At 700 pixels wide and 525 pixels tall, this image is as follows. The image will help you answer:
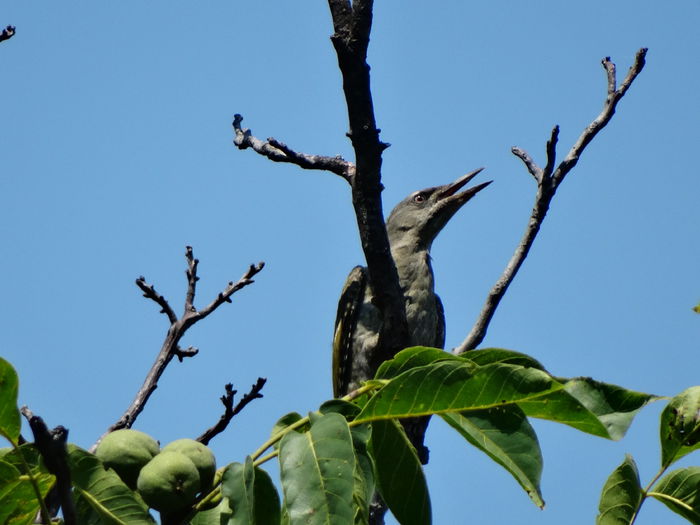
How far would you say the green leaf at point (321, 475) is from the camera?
1.89 m

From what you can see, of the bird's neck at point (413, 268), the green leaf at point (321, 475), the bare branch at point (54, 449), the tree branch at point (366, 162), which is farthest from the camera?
the bird's neck at point (413, 268)

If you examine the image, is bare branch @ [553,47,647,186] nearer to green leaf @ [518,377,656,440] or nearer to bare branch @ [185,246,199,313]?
bare branch @ [185,246,199,313]

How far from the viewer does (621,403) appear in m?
2.05

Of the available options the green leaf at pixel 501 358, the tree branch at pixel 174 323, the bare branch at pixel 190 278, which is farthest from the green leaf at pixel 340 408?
the bare branch at pixel 190 278

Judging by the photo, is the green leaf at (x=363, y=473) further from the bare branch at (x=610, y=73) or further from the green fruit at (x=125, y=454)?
the bare branch at (x=610, y=73)

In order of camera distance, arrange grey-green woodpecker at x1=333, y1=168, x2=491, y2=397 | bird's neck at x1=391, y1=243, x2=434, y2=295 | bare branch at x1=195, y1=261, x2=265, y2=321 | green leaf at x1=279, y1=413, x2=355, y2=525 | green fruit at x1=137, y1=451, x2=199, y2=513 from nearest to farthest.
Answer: green leaf at x1=279, y1=413, x2=355, y2=525 < green fruit at x1=137, y1=451, x2=199, y2=513 < bare branch at x1=195, y1=261, x2=265, y2=321 < grey-green woodpecker at x1=333, y1=168, x2=491, y2=397 < bird's neck at x1=391, y1=243, x2=434, y2=295

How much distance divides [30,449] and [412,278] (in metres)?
5.40

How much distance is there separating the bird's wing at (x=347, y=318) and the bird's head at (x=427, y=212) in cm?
83

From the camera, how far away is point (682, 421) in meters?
2.13

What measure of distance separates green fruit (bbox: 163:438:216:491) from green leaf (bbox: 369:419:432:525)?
0.39 metres

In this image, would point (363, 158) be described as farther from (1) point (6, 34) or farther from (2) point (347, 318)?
(2) point (347, 318)

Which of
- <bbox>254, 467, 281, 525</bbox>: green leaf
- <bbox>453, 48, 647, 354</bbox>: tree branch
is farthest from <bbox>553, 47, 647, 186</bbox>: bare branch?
<bbox>254, 467, 281, 525</bbox>: green leaf

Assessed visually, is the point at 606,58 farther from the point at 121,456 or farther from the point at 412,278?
the point at 121,456

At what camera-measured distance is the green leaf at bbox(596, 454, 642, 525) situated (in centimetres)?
225
